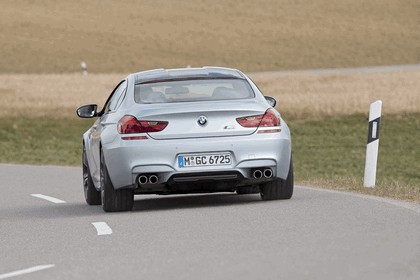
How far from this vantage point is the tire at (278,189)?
14.0 m

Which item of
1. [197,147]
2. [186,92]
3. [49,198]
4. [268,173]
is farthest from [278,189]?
[49,198]

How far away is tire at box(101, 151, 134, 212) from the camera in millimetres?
13695

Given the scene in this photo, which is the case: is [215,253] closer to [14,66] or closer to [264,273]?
[264,273]

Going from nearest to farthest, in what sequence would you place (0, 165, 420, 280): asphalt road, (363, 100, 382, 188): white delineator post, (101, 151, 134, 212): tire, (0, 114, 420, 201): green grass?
1. (0, 165, 420, 280): asphalt road
2. (101, 151, 134, 212): tire
3. (363, 100, 382, 188): white delineator post
4. (0, 114, 420, 201): green grass

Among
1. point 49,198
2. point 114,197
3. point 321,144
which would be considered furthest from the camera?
point 321,144

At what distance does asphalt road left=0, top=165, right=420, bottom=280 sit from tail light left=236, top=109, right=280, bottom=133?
785 millimetres

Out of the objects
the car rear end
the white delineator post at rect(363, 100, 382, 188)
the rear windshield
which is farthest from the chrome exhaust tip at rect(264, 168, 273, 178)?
the white delineator post at rect(363, 100, 382, 188)

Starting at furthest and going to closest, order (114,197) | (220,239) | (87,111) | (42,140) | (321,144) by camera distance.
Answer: (42,140) → (321,144) → (87,111) → (114,197) → (220,239)

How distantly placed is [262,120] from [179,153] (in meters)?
0.88

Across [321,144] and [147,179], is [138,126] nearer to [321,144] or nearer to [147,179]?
[147,179]

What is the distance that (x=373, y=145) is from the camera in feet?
53.6

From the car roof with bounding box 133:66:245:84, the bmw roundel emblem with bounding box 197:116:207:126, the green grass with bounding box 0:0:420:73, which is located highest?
the car roof with bounding box 133:66:245:84

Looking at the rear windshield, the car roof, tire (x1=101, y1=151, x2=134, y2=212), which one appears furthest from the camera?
the car roof

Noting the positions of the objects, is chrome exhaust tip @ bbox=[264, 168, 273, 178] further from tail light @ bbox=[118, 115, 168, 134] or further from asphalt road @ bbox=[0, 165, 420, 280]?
tail light @ bbox=[118, 115, 168, 134]
